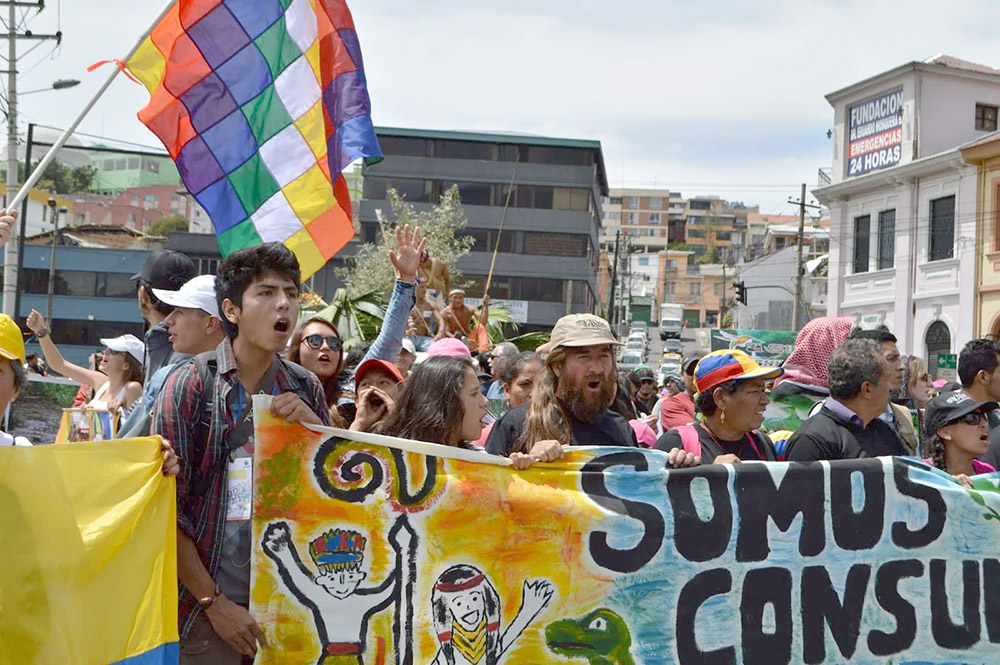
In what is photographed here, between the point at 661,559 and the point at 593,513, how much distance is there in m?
0.28

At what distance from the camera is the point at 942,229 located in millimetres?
36156

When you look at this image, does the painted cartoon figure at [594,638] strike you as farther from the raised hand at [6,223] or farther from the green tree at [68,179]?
the green tree at [68,179]

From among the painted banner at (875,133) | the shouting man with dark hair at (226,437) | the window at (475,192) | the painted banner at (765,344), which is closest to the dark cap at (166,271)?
the shouting man with dark hair at (226,437)

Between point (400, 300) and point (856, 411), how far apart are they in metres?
2.14

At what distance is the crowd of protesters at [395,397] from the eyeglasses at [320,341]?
0.03 feet

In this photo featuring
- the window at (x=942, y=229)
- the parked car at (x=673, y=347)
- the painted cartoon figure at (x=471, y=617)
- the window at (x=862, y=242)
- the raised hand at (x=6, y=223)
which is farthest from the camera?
the parked car at (x=673, y=347)

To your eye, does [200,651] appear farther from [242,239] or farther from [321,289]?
[321,289]

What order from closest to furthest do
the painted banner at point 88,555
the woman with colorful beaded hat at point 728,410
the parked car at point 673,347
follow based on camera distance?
the painted banner at point 88,555
the woman with colorful beaded hat at point 728,410
the parked car at point 673,347

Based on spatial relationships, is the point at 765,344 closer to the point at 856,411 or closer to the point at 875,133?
the point at 856,411

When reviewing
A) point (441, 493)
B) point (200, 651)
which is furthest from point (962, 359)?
point (200, 651)

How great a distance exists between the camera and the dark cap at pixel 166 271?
15.2ft

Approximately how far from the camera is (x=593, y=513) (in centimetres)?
371

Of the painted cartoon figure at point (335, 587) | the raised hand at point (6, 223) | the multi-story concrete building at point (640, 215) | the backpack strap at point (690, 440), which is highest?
the multi-story concrete building at point (640, 215)

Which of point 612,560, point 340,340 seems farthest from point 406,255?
point 612,560
